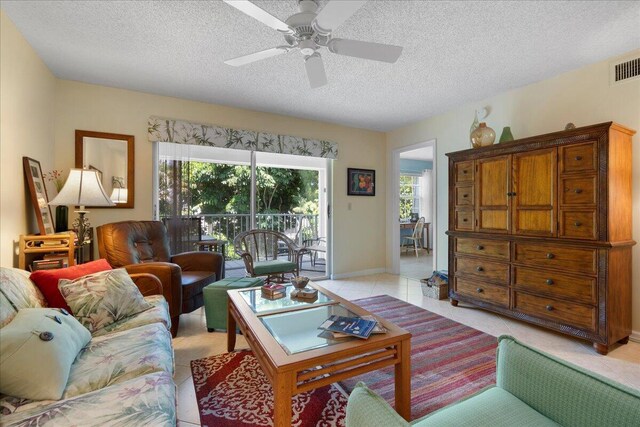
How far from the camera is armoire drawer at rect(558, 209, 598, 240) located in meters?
2.27

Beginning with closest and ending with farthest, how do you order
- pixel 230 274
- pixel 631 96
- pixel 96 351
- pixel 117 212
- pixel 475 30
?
1. pixel 96 351
2. pixel 475 30
3. pixel 631 96
4. pixel 117 212
5. pixel 230 274

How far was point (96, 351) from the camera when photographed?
4.64ft

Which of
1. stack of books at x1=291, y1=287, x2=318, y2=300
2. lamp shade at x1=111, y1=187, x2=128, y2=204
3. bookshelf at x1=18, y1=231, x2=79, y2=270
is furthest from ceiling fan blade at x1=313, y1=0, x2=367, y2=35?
lamp shade at x1=111, y1=187, x2=128, y2=204

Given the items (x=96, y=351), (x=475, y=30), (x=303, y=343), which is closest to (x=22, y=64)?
(x=96, y=351)

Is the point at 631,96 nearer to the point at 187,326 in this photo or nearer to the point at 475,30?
the point at 475,30

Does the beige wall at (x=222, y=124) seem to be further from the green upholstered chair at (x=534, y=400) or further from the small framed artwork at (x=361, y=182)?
the green upholstered chair at (x=534, y=400)

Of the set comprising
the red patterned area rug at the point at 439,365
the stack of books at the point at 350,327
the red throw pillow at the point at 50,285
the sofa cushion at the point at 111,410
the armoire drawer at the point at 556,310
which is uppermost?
the red throw pillow at the point at 50,285

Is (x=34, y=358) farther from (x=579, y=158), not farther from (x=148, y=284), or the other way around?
(x=579, y=158)

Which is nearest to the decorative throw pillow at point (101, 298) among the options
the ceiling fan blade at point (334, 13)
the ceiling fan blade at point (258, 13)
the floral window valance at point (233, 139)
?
the ceiling fan blade at point (258, 13)

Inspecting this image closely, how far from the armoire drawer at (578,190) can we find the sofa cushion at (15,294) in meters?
3.55

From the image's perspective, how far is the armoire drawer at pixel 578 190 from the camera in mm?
2283

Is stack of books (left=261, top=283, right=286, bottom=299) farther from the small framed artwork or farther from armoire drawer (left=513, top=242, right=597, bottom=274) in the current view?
the small framed artwork

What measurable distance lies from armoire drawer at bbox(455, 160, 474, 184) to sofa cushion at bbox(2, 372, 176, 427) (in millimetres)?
3181

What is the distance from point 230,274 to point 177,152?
93.5 inches
